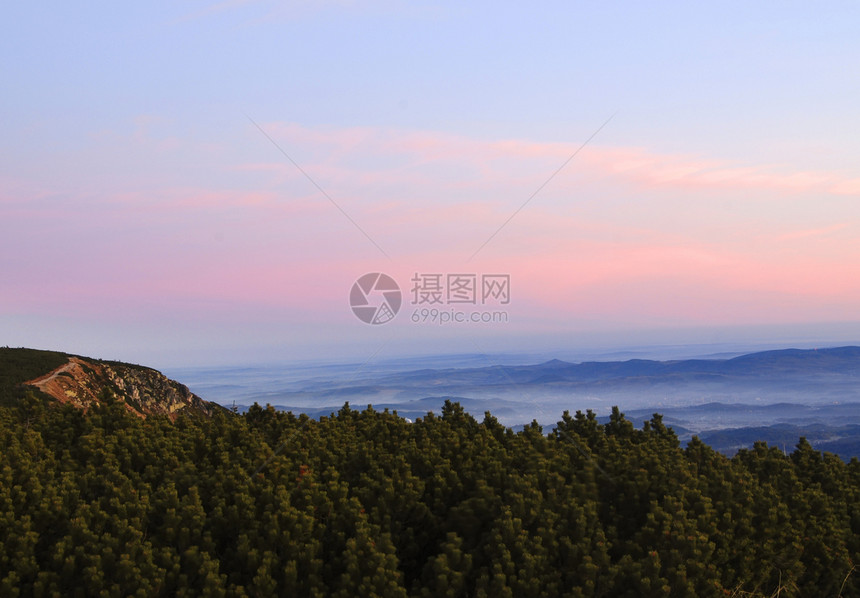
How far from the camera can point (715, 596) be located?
742 centimetres

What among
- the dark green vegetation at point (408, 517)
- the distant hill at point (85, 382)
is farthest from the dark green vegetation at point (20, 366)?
the dark green vegetation at point (408, 517)

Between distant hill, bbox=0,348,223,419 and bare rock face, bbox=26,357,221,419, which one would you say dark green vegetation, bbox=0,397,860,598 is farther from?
bare rock face, bbox=26,357,221,419

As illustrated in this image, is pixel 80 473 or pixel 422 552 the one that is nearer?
pixel 422 552

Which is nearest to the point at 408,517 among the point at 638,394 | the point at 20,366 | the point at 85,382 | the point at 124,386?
the point at 85,382

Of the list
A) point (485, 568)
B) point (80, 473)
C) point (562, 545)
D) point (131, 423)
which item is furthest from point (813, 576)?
point (131, 423)

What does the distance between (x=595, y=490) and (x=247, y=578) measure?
162 inches

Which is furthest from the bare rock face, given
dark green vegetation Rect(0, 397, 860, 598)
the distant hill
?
dark green vegetation Rect(0, 397, 860, 598)

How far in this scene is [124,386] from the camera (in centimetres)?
3450

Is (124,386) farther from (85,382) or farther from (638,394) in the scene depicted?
(638,394)

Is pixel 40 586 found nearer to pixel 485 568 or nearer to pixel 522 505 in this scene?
pixel 485 568

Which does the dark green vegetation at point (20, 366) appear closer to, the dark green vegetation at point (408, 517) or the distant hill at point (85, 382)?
the distant hill at point (85, 382)

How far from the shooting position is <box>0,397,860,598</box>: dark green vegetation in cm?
684

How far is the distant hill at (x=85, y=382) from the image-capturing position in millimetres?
27297

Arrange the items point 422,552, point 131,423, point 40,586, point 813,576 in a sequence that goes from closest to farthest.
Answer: point 40,586
point 422,552
point 813,576
point 131,423
